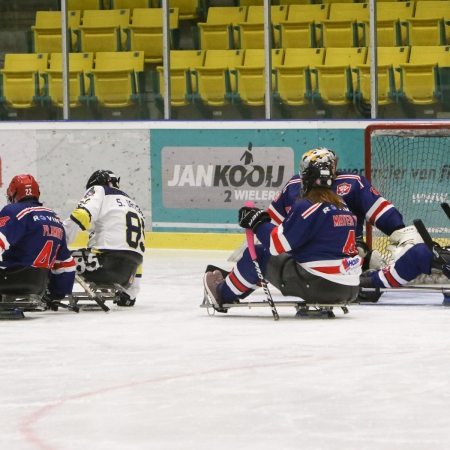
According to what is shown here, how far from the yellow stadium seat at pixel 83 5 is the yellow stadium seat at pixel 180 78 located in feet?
3.48

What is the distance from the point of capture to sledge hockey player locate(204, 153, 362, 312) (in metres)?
6.31

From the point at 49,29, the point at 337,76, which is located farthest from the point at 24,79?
the point at 337,76

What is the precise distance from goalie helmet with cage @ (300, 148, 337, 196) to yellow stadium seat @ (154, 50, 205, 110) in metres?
4.76

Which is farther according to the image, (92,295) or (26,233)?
(92,295)

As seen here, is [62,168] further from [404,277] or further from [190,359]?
[190,359]

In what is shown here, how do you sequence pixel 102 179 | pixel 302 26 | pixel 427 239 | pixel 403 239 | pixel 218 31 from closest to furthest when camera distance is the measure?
pixel 427 239 < pixel 102 179 < pixel 403 239 < pixel 302 26 < pixel 218 31

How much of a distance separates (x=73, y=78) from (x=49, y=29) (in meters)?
0.57

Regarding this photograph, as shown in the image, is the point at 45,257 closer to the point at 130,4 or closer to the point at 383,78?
the point at 383,78

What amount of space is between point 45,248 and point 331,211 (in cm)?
156

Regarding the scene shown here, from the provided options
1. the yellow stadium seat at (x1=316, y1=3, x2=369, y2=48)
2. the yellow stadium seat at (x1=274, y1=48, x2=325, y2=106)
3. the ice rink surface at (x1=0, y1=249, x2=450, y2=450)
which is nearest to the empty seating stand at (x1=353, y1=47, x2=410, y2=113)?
the yellow stadium seat at (x1=316, y1=3, x2=369, y2=48)

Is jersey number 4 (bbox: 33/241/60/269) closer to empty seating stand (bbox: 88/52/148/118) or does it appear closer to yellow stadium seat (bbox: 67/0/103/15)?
empty seating stand (bbox: 88/52/148/118)

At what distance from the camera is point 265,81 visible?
10.8m

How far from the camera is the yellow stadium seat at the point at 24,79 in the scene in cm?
1166

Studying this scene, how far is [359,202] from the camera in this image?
7.29 meters
